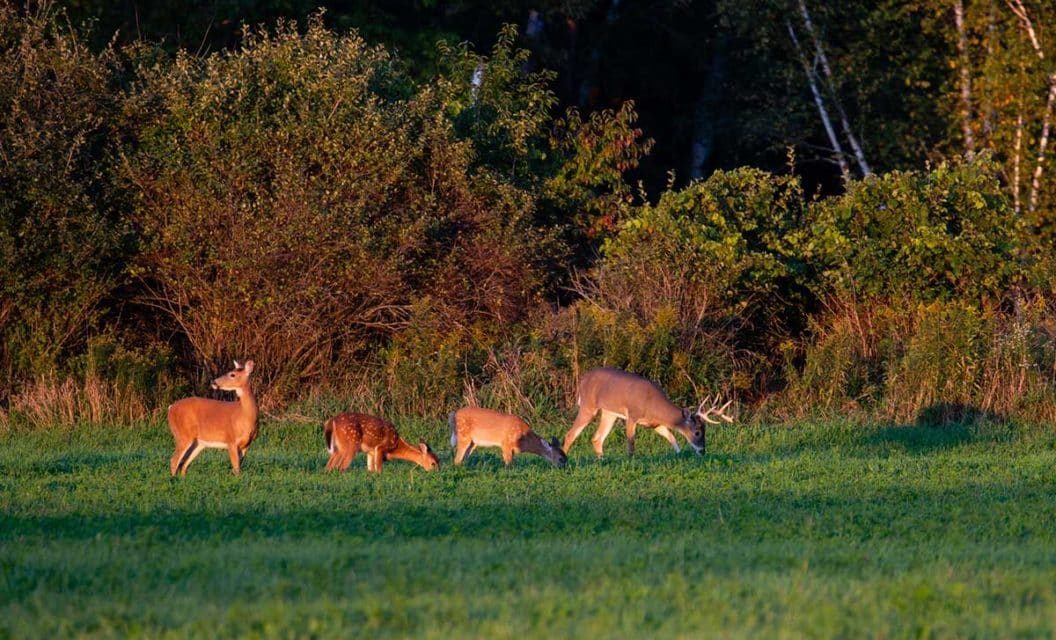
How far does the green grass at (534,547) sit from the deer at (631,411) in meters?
0.58

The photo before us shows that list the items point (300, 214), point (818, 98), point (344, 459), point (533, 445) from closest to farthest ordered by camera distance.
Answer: point (344, 459) < point (533, 445) < point (300, 214) < point (818, 98)

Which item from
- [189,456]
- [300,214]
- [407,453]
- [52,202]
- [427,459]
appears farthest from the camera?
[300,214]

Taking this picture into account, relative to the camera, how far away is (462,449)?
562 inches

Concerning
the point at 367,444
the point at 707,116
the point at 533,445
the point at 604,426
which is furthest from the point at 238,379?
the point at 707,116

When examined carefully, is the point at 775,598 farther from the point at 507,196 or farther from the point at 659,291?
the point at 507,196

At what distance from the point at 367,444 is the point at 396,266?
20.8ft

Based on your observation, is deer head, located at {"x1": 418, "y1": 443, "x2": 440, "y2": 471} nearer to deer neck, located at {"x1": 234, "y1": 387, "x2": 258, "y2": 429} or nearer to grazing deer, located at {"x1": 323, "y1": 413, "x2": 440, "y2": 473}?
grazing deer, located at {"x1": 323, "y1": 413, "x2": 440, "y2": 473}

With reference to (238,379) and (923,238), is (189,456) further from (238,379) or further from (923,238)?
(923,238)

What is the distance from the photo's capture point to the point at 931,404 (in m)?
18.0

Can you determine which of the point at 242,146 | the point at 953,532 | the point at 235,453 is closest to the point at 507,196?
the point at 242,146

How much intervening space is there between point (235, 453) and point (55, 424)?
549 centimetres

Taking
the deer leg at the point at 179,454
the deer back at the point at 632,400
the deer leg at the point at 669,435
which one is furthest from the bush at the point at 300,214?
the deer leg at the point at 179,454

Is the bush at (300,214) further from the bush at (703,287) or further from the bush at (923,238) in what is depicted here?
the bush at (923,238)

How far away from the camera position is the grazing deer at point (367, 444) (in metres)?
13.3
